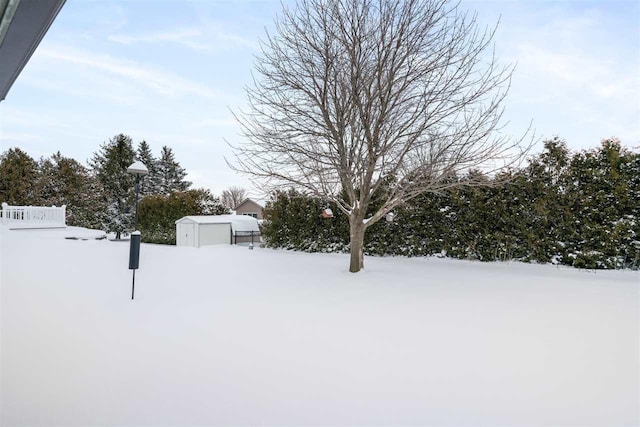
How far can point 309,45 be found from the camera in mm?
8203

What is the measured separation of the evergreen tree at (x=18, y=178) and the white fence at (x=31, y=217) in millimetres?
8527

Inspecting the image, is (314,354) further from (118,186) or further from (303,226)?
(118,186)

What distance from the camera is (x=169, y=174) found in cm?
3606

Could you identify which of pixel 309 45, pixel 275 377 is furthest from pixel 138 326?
pixel 309 45

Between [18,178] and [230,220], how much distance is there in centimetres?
1790

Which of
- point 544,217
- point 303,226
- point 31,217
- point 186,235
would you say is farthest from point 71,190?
point 544,217

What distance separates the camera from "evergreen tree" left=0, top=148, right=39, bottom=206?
2378 cm

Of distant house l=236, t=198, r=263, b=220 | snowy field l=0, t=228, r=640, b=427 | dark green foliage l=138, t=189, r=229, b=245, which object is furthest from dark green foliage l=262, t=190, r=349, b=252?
distant house l=236, t=198, r=263, b=220

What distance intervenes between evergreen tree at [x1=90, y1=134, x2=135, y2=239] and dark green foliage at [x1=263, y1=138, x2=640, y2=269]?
44.8ft

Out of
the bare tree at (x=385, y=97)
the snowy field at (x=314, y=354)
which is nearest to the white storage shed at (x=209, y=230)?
the bare tree at (x=385, y=97)

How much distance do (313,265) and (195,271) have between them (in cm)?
308

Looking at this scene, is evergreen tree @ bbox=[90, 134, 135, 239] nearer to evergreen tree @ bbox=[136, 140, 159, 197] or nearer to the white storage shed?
the white storage shed

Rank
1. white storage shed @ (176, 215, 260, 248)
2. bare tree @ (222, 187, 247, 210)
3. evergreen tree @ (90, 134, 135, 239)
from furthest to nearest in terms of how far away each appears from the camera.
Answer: bare tree @ (222, 187, 247, 210) < evergreen tree @ (90, 134, 135, 239) < white storage shed @ (176, 215, 260, 248)

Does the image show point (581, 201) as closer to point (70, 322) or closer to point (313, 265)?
point (313, 265)
